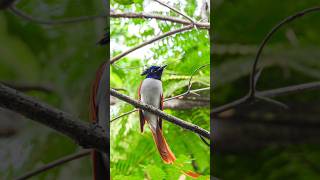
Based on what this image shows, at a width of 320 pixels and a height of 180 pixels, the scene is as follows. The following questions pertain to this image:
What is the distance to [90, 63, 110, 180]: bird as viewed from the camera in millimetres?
1610

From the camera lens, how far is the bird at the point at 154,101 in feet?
5.44

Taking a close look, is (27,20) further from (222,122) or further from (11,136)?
(222,122)

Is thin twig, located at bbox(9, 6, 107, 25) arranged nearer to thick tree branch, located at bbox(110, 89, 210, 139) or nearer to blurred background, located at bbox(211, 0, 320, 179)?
thick tree branch, located at bbox(110, 89, 210, 139)

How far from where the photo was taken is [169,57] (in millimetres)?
1686

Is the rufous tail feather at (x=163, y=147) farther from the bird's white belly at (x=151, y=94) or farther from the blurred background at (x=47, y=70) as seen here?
the blurred background at (x=47, y=70)

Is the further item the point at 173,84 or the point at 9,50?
the point at 173,84

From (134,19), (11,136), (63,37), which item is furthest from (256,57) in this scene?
(11,136)

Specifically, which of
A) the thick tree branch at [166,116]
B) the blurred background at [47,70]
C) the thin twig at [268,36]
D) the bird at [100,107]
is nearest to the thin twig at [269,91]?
the thin twig at [268,36]

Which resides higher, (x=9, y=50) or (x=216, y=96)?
(x=9, y=50)

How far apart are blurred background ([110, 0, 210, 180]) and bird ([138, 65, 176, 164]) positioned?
0.02 meters

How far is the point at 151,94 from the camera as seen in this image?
1.67 meters

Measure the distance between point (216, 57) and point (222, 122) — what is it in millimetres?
235

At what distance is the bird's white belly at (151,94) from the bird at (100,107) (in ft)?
0.46

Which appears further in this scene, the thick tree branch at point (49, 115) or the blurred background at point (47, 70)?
the blurred background at point (47, 70)
